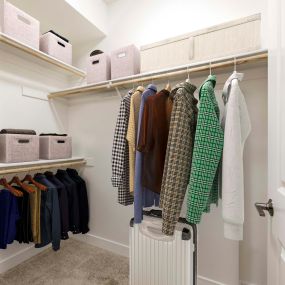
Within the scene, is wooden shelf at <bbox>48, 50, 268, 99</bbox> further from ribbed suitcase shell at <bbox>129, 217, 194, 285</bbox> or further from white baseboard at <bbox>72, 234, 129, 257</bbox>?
white baseboard at <bbox>72, 234, 129, 257</bbox>

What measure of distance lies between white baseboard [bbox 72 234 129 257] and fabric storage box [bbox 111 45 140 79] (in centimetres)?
172

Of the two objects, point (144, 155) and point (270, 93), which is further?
point (144, 155)

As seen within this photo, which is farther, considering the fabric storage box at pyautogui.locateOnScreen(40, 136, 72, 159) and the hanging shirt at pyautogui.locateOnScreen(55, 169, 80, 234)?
the hanging shirt at pyautogui.locateOnScreen(55, 169, 80, 234)

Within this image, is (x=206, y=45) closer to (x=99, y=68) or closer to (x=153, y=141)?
(x=153, y=141)

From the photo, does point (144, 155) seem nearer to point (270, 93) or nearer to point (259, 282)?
point (270, 93)

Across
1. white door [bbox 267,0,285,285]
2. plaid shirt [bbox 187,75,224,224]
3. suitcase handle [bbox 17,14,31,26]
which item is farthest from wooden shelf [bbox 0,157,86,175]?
white door [bbox 267,0,285,285]

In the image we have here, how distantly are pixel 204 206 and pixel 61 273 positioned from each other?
153 centimetres

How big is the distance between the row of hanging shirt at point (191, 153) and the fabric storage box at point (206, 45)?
1.30ft

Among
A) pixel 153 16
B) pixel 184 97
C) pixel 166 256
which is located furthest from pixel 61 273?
pixel 153 16

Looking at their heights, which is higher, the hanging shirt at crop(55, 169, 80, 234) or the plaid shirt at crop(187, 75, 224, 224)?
the plaid shirt at crop(187, 75, 224, 224)

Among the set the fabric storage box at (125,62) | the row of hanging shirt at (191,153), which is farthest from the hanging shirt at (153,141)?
the fabric storage box at (125,62)

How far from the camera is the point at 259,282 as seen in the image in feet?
4.79

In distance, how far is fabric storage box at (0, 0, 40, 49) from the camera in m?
1.46

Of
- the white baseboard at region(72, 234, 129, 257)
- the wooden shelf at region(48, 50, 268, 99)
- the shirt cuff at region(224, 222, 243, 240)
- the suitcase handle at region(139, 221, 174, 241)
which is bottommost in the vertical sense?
the white baseboard at region(72, 234, 129, 257)
